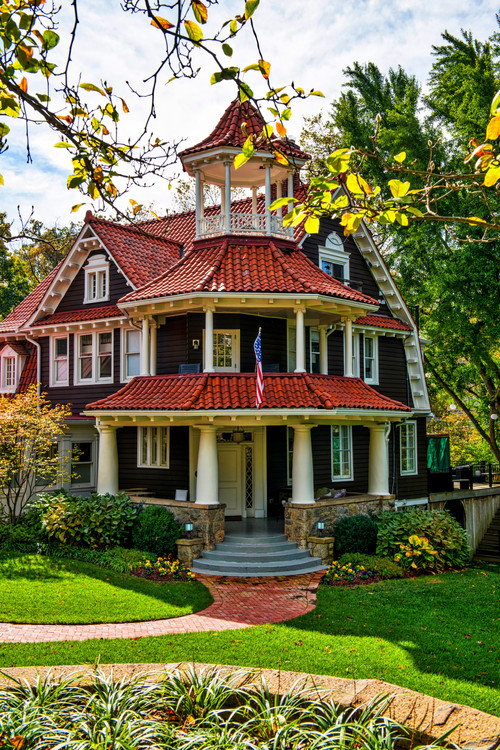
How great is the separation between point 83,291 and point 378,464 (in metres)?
11.6

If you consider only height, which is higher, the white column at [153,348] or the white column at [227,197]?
the white column at [227,197]

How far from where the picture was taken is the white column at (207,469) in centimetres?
1697

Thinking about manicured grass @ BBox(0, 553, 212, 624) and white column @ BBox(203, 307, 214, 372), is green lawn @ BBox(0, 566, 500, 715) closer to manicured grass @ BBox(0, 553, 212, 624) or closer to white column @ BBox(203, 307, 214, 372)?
manicured grass @ BBox(0, 553, 212, 624)

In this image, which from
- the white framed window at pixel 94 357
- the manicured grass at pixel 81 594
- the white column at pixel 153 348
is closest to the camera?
the manicured grass at pixel 81 594

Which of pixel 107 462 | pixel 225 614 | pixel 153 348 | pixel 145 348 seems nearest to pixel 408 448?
pixel 153 348

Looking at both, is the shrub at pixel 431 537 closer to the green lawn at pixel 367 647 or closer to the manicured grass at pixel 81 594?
the green lawn at pixel 367 647

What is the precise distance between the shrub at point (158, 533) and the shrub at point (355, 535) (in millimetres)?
4070

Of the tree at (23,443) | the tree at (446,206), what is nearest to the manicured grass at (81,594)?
the tree at (23,443)

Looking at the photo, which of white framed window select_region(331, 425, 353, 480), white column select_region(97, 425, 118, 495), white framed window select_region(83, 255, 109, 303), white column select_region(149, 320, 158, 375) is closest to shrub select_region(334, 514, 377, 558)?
white framed window select_region(331, 425, 353, 480)

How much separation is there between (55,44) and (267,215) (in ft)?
49.1

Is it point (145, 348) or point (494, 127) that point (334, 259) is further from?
point (494, 127)

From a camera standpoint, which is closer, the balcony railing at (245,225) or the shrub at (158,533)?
the shrub at (158,533)

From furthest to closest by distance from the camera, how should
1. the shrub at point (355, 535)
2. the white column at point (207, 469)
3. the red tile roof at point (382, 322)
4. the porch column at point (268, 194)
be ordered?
the red tile roof at point (382, 322) → the porch column at point (268, 194) → the shrub at point (355, 535) → the white column at point (207, 469)

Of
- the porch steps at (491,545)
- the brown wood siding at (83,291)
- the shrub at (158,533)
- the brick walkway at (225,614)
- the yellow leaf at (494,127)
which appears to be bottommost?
the porch steps at (491,545)
